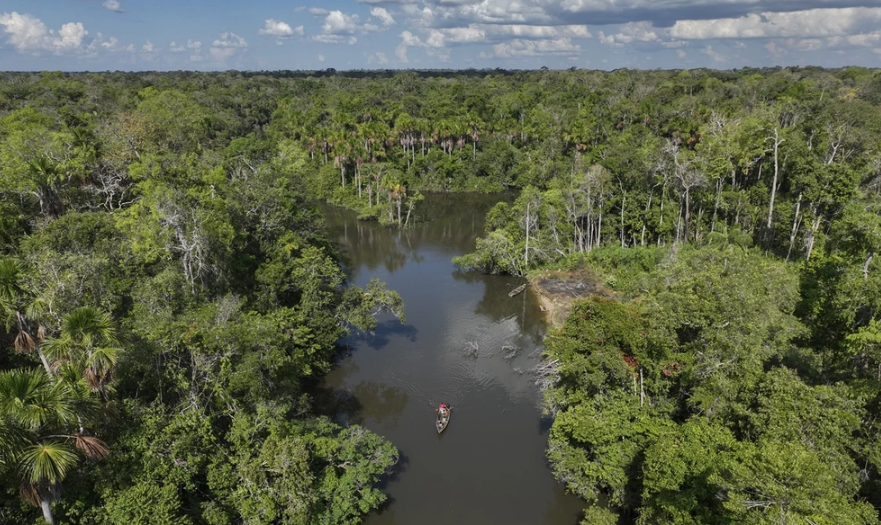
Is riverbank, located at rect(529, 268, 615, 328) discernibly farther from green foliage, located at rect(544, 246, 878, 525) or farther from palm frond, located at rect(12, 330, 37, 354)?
palm frond, located at rect(12, 330, 37, 354)

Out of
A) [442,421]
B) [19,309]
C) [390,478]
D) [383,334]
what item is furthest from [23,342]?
[383,334]

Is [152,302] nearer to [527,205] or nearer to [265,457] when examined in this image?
[265,457]

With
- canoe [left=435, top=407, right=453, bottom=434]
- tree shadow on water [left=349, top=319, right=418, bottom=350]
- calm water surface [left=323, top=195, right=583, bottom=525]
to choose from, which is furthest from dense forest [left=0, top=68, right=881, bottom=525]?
canoe [left=435, top=407, right=453, bottom=434]

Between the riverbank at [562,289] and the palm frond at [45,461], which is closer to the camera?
the palm frond at [45,461]

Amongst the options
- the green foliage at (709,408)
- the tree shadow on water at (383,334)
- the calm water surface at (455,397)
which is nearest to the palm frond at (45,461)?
the calm water surface at (455,397)

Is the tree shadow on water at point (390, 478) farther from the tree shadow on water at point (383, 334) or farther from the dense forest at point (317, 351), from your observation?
the tree shadow on water at point (383, 334)

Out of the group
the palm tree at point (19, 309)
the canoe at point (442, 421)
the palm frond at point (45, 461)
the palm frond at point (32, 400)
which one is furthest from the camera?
the canoe at point (442, 421)

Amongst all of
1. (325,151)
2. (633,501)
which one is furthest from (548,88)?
(633,501)
